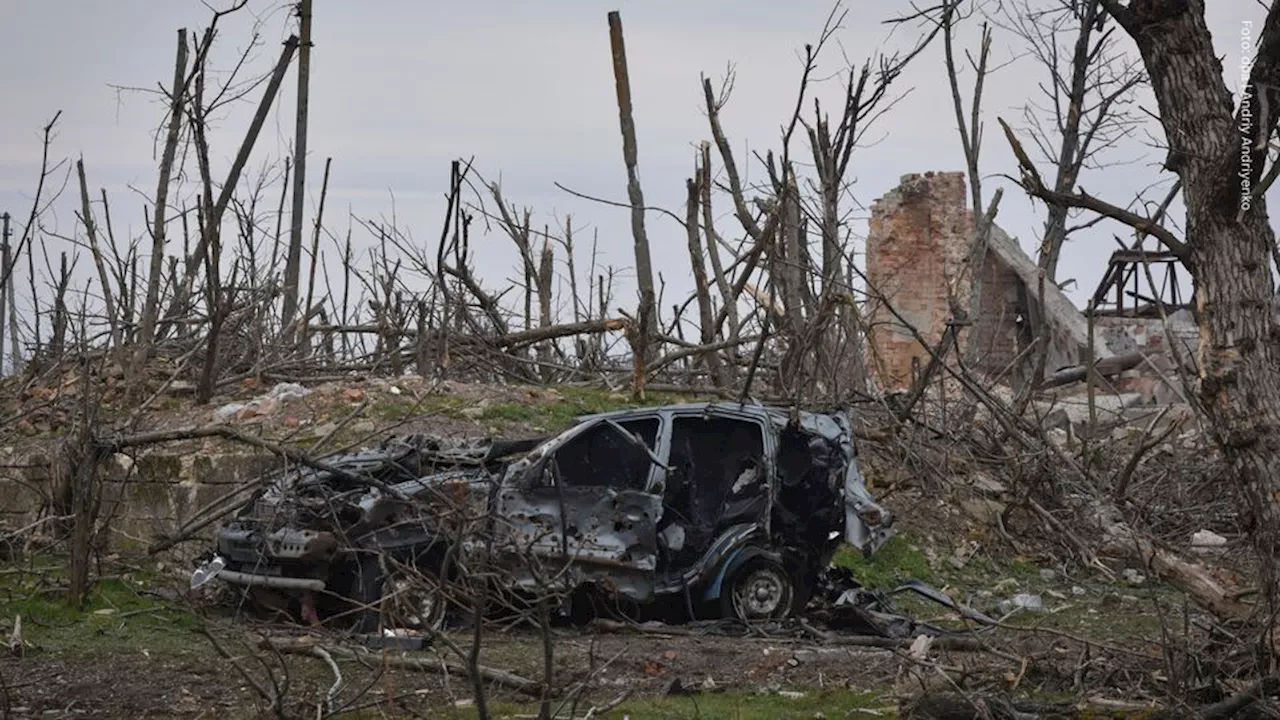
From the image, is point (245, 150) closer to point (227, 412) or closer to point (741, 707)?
point (227, 412)

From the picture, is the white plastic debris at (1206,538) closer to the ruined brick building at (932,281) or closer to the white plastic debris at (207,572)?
the white plastic debris at (207,572)

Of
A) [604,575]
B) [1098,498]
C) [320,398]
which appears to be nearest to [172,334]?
[320,398]

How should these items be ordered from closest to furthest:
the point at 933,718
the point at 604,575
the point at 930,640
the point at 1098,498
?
the point at 933,718 → the point at 930,640 → the point at 604,575 → the point at 1098,498

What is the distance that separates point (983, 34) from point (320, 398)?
13547mm

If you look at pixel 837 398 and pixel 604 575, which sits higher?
pixel 837 398

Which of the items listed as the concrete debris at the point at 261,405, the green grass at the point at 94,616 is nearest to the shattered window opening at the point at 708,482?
the green grass at the point at 94,616

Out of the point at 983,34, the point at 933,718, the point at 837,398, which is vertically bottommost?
the point at 933,718

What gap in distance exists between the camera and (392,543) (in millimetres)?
11648

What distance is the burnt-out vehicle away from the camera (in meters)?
11.7

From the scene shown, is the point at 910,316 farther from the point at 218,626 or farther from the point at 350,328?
the point at 218,626

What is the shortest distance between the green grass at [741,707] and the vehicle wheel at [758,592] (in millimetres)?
2658

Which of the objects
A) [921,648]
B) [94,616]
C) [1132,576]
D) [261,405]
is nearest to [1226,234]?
[921,648]

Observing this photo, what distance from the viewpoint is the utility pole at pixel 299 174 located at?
22203 mm

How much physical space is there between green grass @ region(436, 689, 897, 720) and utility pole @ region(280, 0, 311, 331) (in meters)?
12.8
